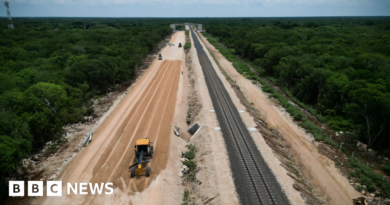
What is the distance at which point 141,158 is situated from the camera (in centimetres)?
2548

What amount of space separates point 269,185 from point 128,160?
16314 millimetres

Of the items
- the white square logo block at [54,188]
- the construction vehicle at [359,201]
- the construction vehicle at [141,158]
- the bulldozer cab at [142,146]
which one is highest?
the bulldozer cab at [142,146]

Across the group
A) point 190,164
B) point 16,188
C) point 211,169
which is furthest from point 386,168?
point 16,188

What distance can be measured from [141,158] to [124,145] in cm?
658

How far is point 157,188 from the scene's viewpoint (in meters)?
23.2

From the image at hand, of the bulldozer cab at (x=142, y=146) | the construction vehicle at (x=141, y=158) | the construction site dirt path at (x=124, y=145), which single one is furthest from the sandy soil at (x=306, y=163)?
the bulldozer cab at (x=142, y=146)

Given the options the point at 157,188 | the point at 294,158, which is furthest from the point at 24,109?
the point at 294,158

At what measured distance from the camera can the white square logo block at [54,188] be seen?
895 inches

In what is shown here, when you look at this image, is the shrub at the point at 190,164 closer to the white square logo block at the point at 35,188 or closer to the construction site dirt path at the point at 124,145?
the construction site dirt path at the point at 124,145

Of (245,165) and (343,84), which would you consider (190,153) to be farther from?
(343,84)

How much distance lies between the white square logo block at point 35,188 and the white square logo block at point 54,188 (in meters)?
0.77

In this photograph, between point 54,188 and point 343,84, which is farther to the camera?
point 343,84

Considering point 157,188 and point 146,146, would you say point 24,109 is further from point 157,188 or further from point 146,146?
point 157,188

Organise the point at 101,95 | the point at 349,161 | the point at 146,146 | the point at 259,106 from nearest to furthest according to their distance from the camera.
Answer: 1. the point at 146,146
2. the point at 349,161
3. the point at 259,106
4. the point at 101,95
